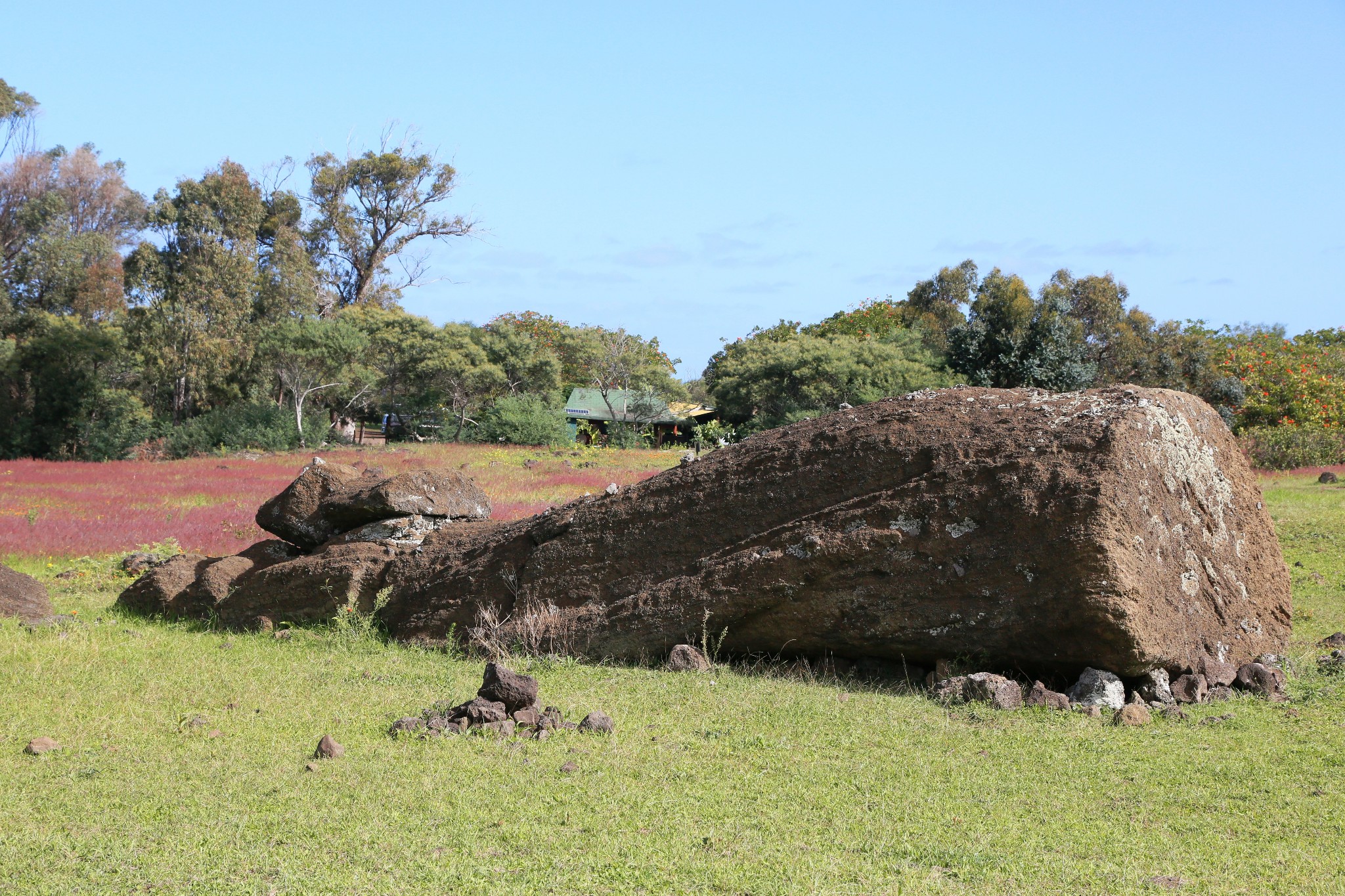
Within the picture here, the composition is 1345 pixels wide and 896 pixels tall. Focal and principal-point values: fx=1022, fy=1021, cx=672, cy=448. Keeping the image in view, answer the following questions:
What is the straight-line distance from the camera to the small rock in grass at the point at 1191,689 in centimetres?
798

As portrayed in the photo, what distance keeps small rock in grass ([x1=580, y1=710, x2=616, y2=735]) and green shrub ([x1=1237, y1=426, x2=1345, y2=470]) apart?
29406 mm

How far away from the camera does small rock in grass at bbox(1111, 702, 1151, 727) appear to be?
285 inches

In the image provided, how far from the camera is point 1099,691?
7766 millimetres

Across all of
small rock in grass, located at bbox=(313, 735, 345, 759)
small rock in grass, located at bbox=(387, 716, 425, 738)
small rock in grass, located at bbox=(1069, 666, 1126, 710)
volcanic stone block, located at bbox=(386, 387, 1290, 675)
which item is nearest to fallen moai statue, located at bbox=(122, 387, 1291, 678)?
volcanic stone block, located at bbox=(386, 387, 1290, 675)

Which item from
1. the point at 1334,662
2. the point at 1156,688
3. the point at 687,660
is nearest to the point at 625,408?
the point at 687,660

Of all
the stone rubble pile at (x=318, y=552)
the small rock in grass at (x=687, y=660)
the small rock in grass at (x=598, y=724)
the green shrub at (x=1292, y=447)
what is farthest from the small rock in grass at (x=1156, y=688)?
the green shrub at (x=1292, y=447)

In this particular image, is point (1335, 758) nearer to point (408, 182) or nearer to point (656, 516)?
point (656, 516)

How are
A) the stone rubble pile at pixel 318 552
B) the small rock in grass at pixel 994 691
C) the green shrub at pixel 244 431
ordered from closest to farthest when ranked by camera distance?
the small rock in grass at pixel 994 691, the stone rubble pile at pixel 318 552, the green shrub at pixel 244 431

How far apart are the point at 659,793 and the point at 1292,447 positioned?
3340 cm

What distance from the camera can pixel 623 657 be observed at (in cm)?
935

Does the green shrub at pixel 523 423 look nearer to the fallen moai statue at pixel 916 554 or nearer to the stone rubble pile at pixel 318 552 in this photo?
the stone rubble pile at pixel 318 552

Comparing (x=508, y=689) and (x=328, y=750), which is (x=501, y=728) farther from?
(x=328, y=750)

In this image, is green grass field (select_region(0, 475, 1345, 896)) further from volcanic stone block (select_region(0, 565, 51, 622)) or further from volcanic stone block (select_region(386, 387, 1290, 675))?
volcanic stone block (select_region(0, 565, 51, 622))

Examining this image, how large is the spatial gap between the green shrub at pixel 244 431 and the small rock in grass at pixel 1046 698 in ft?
144
